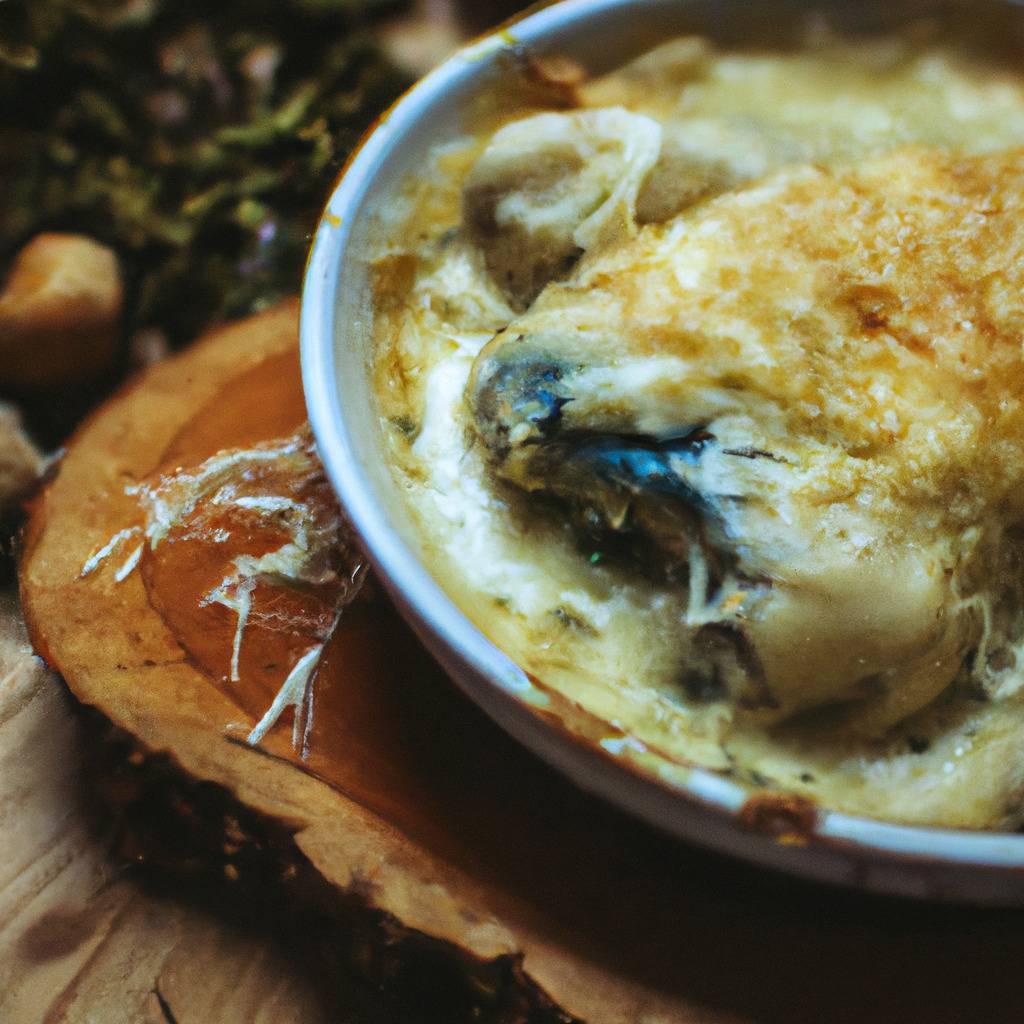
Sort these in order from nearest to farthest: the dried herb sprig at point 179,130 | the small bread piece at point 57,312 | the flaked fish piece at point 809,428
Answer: the flaked fish piece at point 809,428 → the small bread piece at point 57,312 → the dried herb sprig at point 179,130

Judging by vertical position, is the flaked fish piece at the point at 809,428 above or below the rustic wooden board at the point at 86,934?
above

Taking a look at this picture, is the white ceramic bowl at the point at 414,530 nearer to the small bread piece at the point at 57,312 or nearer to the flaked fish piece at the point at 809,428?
the flaked fish piece at the point at 809,428

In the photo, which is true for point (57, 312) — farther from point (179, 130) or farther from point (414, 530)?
point (414, 530)

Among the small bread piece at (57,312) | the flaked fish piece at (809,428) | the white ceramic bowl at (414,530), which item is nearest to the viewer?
the white ceramic bowl at (414,530)

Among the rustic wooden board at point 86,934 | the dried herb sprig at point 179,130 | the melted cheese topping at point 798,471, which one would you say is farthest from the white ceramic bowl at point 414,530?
the dried herb sprig at point 179,130

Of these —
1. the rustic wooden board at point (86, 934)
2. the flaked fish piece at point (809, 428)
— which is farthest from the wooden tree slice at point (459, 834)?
the flaked fish piece at point (809, 428)

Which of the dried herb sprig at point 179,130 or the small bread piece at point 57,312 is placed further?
the dried herb sprig at point 179,130

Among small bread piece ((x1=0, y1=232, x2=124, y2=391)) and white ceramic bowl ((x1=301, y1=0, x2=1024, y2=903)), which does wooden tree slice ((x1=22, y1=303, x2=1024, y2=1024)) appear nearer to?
white ceramic bowl ((x1=301, y1=0, x2=1024, y2=903))
